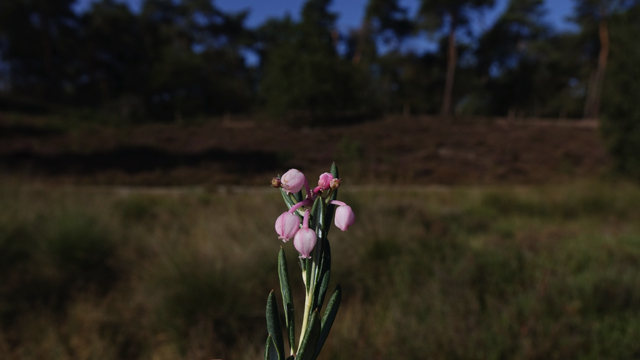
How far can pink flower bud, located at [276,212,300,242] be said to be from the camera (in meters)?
0.34

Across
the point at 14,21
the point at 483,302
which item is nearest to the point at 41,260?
the point at 483,302

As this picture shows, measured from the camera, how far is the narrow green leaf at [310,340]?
1.06 feet

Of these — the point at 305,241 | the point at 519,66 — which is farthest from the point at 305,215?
the point at 519,66

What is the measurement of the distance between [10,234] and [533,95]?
1233 inches

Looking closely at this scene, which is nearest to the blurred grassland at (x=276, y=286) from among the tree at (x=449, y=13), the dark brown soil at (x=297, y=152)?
the dark brown soil at (x=297, y=152)

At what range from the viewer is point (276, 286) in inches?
126

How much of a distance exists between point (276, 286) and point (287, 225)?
9.71ft

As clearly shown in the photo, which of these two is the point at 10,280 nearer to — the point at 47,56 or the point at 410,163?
the point at 410,163

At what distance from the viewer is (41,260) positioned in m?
3.61

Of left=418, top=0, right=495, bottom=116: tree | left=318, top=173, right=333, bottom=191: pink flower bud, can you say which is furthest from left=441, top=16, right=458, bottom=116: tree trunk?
left=318, top=173, right=333, bottom=191: pink flower bud

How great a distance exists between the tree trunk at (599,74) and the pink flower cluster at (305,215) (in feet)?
84.9

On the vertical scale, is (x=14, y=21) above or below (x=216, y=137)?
above

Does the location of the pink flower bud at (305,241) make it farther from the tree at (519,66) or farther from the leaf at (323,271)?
the tree at (519,66)

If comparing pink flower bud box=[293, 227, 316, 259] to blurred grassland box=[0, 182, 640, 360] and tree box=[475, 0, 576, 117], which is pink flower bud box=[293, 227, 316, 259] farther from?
tree box=[475, 0, 576, 117]
